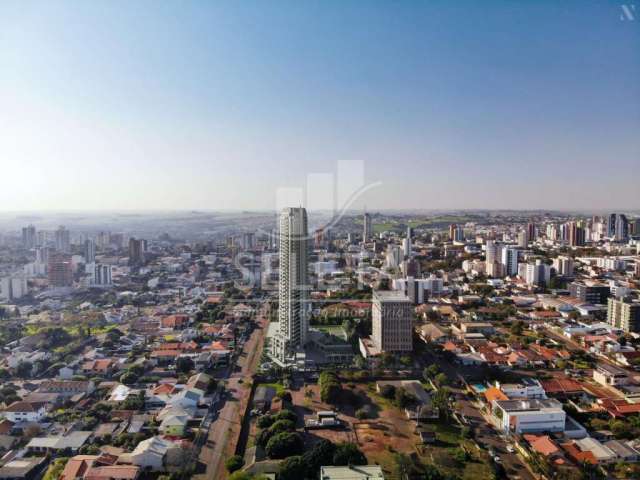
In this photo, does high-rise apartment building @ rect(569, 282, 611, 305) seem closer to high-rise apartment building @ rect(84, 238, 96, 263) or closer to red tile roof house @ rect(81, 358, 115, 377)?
red tile roof house @ rect(81, 358, 115, 377)

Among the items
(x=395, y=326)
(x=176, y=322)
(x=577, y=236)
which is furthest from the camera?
(x=577, y=236)

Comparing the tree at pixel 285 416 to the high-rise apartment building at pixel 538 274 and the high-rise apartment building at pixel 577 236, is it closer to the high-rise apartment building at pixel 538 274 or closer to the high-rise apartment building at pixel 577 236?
the high-rise apartment building at pixel 538 274

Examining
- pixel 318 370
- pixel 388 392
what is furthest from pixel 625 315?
pixel 318 370

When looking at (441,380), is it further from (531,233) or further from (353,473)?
(531,233)

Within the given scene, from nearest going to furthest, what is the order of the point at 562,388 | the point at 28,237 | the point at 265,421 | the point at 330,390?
the point at 265,421
the point at 330,390
the point at 562,388
the point at 28,237

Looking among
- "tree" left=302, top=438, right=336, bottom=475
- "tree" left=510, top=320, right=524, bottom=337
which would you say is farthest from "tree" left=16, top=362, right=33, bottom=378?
"tree" left=510, top=320, right=524, bottom=337
